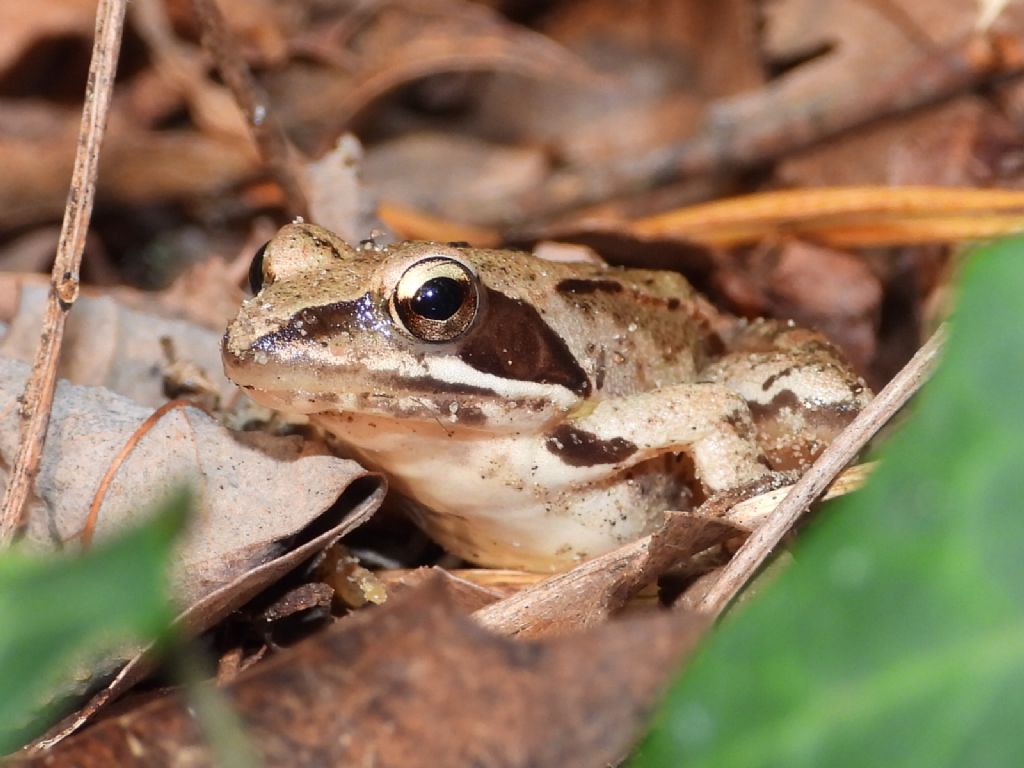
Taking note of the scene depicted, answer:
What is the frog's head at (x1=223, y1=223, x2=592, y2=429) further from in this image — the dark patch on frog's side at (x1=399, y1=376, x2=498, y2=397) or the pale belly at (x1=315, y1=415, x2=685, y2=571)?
the pale belly at (x1=315, y1=415, x2=685, y2=571)

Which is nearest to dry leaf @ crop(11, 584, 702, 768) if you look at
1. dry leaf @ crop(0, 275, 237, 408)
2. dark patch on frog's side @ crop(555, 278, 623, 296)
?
dark patch on frog's side @ crop(555, 278, 623, 296)

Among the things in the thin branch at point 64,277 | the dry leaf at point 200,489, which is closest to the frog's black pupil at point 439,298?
the dry leaf at point 200,489

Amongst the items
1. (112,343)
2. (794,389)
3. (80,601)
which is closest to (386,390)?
(112,343)

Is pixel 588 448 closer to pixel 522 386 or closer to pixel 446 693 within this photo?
pixel 522 386

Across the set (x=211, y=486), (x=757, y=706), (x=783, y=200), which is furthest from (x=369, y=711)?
(x=783, y=200)

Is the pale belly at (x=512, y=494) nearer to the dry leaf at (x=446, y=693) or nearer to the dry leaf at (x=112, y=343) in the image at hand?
the dry leaf at (x=112, y=343)

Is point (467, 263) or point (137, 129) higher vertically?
point (137, 129)

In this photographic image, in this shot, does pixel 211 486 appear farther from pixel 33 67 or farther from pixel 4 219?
pixel 33 67
